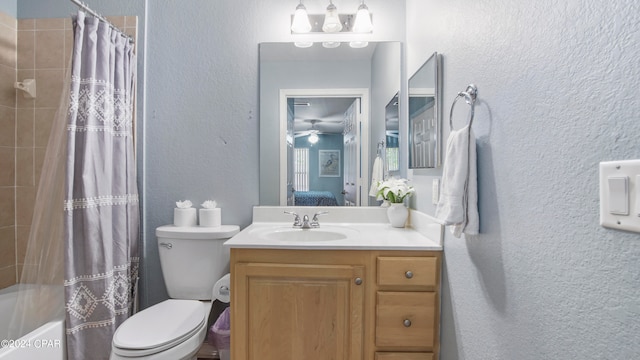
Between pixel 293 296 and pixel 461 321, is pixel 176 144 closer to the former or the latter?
pixel 293 296

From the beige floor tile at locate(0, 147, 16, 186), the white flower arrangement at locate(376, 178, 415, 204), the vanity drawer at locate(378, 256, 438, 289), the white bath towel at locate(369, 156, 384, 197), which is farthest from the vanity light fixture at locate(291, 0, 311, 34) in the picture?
the beige floor tile at locate(0, 147, 16, 186)

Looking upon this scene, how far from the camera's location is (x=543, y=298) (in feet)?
2.31

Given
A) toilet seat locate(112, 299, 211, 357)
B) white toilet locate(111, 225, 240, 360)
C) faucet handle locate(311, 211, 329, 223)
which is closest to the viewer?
toilet seat locate(112, 299, 211, 357)

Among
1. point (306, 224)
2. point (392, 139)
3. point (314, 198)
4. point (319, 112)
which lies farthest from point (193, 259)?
point (392, 139)

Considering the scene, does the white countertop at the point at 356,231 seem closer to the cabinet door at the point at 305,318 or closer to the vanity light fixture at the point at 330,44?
the cabinet door at the point at 305,318

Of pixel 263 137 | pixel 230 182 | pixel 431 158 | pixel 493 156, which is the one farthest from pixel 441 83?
pixel 230 182

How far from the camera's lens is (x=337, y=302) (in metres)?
1.28

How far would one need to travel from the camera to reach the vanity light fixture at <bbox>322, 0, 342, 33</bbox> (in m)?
1.77

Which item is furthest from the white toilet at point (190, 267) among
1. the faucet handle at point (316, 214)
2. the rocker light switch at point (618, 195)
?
the rocker light switch at point (618, 195)

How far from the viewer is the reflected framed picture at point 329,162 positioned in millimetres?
1853

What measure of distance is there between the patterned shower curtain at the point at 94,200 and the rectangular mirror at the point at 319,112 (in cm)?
80

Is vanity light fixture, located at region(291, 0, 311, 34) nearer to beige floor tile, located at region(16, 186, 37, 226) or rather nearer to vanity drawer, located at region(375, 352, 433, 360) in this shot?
vanity drawer, located at region(375, 352, 433, 360)

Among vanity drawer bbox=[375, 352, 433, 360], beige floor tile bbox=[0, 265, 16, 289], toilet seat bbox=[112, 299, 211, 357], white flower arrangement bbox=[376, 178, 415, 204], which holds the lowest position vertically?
vanity drawer bbox=[375, 352, 433, 360]

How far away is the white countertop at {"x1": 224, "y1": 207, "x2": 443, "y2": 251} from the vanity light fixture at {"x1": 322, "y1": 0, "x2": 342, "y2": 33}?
3.76 ft
